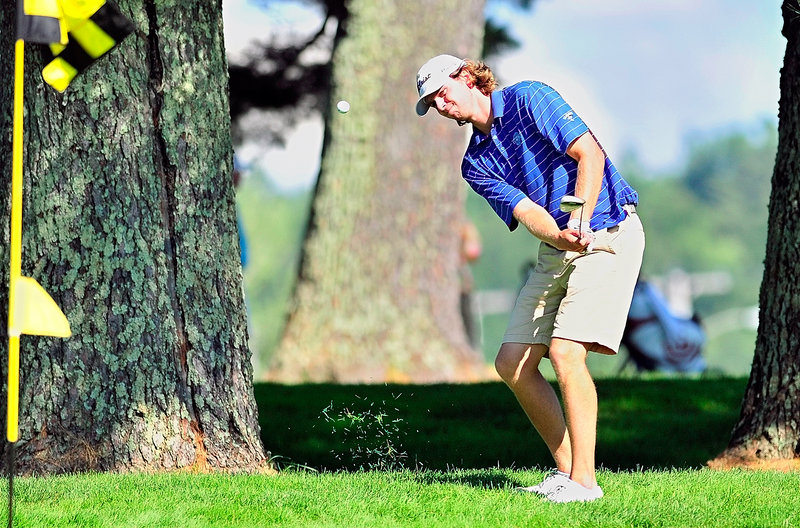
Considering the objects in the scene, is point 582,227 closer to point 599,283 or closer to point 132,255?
point 599,283

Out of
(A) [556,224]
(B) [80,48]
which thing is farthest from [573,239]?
(B) [80,48]

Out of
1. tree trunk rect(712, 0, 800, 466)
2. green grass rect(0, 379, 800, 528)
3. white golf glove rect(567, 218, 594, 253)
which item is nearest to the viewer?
green grass rect(0, 379, 800, 528)

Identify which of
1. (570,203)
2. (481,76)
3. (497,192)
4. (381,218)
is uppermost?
(381,218)

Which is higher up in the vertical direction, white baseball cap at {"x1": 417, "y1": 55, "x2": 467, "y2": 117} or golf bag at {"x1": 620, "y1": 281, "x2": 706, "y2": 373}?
white baseball cap at {"x1": 417, "y1": 55, "x2": 467, "y2": 117}

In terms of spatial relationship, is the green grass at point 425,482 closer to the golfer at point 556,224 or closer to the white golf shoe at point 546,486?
the white golf shoe at point 546,486

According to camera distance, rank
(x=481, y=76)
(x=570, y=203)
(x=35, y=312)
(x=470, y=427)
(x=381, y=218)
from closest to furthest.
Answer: (x=35, y=312) → (x=570, y=203) → (x=481, y=76) → (x=470, y=427) → (x=381, y=218)

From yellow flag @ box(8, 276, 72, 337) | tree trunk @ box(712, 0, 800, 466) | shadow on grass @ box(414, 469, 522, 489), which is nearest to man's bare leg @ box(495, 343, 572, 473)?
shadow on grass @ box(414, 469, 522, 489)

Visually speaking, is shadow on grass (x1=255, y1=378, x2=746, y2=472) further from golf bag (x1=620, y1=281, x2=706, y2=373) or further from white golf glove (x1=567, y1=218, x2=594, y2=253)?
golf bag (x1=620, y1=281, x2=706, y2=373)

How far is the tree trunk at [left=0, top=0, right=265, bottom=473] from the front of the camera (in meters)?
5.51

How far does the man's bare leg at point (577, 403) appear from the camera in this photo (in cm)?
493

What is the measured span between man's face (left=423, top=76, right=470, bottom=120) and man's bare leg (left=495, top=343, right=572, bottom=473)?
1.02 metres

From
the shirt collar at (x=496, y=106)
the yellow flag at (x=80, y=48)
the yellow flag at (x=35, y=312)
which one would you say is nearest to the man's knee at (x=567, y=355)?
the shirt collar at (x=496, y=106)

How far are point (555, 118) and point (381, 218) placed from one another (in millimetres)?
8423

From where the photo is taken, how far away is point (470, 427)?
7574 millimetres
